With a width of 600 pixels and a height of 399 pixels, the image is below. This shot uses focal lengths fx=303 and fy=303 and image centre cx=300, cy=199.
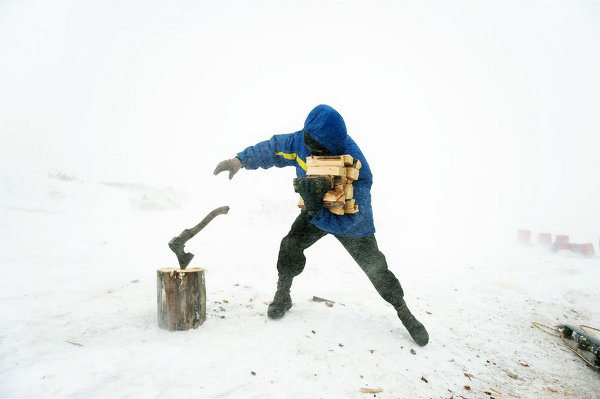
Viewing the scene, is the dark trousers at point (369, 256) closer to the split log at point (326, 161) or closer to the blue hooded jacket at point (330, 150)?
the blue hooded jacket at point (330, 150)

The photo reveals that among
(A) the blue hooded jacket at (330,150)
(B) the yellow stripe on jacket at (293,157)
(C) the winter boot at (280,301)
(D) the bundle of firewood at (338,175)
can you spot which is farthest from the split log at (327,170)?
(C) the winter boot at (280,301)

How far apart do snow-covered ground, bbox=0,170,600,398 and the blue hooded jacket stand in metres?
1.07

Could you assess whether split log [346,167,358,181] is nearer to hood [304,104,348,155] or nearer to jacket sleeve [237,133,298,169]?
hood [304,104,348,155]

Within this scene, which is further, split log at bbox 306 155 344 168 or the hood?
the hood

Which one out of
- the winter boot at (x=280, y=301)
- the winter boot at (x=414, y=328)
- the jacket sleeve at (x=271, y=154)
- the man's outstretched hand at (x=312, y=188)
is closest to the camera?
the man's outstretched hand at (x=312, y=188)

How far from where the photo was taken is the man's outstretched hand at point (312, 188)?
256 cm

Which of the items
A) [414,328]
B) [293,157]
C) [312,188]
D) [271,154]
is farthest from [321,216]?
[414,328]

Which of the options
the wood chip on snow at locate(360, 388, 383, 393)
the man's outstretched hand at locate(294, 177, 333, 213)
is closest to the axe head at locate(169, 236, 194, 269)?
the man's outstretched hand at locate(294, 177, 333, 213)

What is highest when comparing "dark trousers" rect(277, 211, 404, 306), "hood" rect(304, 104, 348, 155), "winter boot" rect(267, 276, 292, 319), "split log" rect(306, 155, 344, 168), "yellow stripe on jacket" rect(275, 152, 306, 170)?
"hood" rect(304, 104, 348, 155)

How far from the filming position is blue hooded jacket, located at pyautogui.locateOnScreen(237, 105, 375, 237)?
279 centimetres

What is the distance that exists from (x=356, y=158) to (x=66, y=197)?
10.9 meters

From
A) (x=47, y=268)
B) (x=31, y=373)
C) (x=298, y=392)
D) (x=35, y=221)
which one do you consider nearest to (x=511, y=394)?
(x=298, y=392)

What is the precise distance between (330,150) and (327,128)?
0.21 metres

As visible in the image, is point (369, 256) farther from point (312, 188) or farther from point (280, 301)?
point (280, 301)
